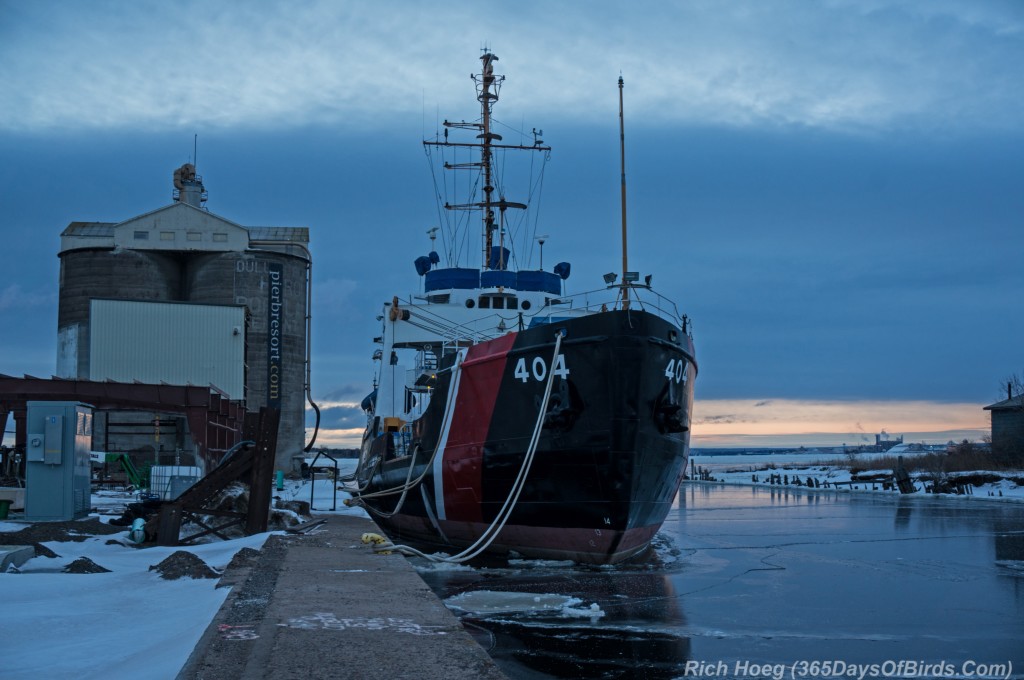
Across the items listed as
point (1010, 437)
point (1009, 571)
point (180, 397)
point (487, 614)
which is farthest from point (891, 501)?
point (487, 614)

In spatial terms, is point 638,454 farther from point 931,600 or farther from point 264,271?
point 264,271

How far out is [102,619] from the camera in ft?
22.6

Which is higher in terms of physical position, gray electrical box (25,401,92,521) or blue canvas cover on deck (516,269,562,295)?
blue canvas cover on deck (516,269,562,295)

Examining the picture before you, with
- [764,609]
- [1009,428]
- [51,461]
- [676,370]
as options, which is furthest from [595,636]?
[1009,428]

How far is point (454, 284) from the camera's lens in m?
21.7

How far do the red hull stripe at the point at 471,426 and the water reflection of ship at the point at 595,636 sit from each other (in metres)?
2.96

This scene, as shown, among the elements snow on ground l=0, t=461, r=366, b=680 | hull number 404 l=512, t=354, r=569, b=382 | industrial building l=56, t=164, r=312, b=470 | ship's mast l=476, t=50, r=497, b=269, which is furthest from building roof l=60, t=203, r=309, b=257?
snow on ground l=0, t=461, r=366, b=680

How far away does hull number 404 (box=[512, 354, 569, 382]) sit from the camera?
506 inches

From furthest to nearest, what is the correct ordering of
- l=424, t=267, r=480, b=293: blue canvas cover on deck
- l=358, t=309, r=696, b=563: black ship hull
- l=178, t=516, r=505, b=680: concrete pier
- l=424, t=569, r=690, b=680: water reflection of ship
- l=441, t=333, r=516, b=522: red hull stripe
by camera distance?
l=424, t=267, r=480, b=293: blue canvas cover on deck
l=441, t=333, r=516, b=522: red hull stripe
l=358, t=309, r=696, b=563: black ship hull
l=424, t=569, r=690, b=680: water reflection of ship
l=178, t=516, r=505, b=680: concrete pier

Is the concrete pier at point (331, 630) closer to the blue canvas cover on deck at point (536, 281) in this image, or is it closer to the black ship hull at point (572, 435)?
the black ship hull at point (572, 435)

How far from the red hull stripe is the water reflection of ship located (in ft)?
9.71

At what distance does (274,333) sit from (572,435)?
107ft

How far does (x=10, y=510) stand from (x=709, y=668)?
12513mm

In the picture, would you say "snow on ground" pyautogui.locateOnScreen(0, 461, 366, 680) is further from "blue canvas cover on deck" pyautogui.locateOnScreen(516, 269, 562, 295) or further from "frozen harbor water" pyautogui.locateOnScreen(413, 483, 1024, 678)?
"blue canvas cover on deck" pyautogui.locateOnScreen(516, 269, 562, 295)
